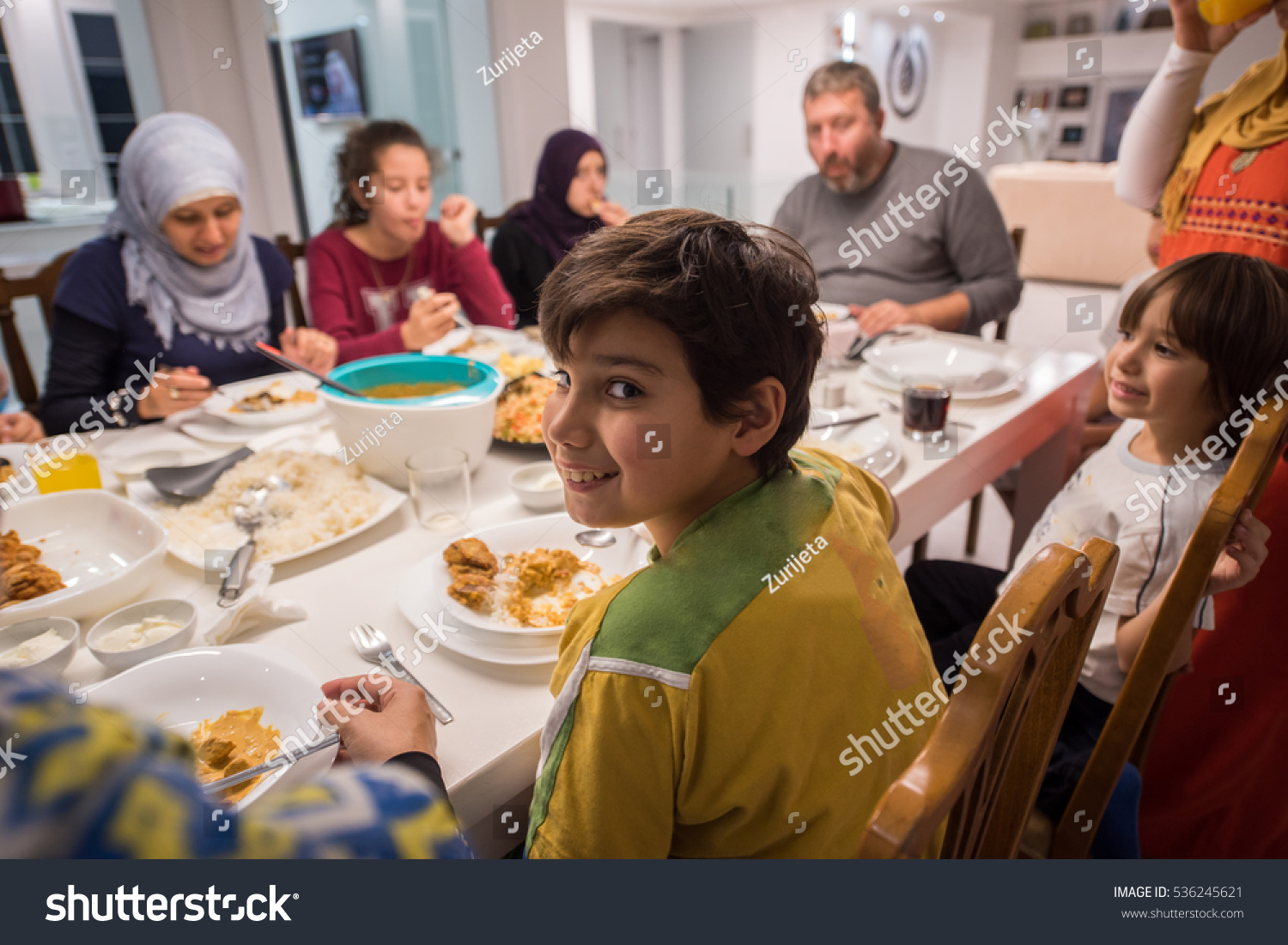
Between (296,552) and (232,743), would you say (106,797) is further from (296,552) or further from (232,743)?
(296,552)

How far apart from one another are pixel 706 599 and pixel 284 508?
2.65ft

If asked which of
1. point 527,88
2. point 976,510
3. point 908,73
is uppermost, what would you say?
point 908,73

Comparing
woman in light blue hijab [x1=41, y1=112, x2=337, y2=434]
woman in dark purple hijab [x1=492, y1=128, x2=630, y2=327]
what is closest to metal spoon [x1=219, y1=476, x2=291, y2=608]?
woman in light blue hijab [x1=41, y1=112, x2=337, y2=434]

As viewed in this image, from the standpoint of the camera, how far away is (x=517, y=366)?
6.18ft

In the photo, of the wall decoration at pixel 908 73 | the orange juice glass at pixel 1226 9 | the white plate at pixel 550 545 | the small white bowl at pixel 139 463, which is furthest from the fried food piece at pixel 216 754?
the wall decoration at pixel 908 73

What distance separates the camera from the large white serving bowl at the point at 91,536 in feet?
3.29

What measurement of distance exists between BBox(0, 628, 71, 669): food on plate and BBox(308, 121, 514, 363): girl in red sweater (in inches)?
53.0

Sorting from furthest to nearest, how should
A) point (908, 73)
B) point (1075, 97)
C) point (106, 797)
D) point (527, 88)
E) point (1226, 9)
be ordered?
point (1075, 97) → point (908, 73) → point (527, 88) → point (1226, 9) → point (106, 797)

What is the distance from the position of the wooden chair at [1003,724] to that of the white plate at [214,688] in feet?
1.91

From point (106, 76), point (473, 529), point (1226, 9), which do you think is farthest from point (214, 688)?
point (106, 76)

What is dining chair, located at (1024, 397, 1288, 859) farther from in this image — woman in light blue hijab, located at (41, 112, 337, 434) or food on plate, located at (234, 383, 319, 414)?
woman in light blue hijab, located at (41, 112, 337, 434)

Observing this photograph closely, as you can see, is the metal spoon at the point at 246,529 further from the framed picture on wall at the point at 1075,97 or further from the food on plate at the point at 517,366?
the framed picture on wall at the point at 1075,97

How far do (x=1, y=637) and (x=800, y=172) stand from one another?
10.9 metres

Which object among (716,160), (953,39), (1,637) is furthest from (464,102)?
(953,39)
